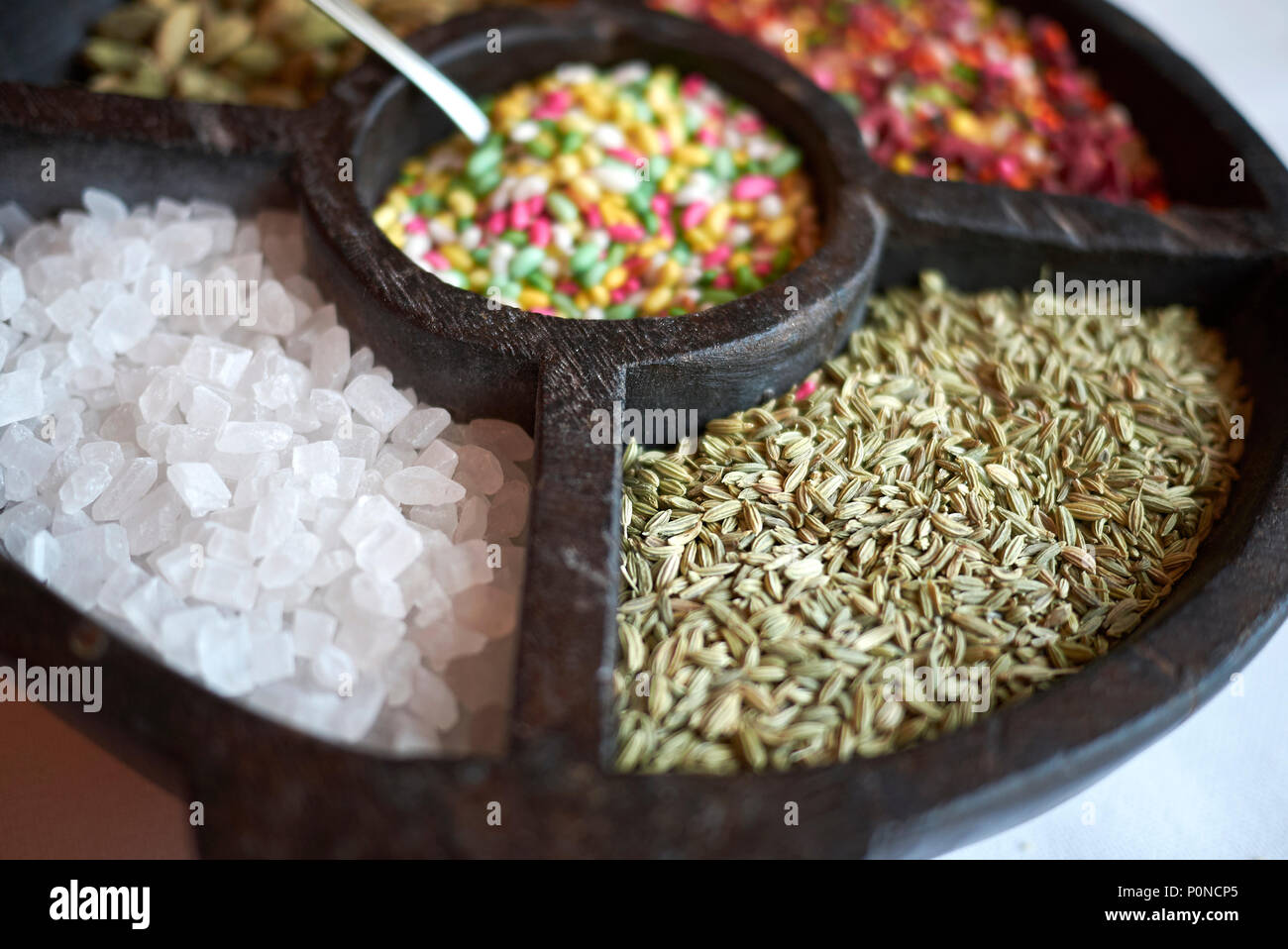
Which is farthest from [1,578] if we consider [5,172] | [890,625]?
[890,625]

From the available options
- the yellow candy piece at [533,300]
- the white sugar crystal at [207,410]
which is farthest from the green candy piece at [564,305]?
the white sugar crystal at [207,410]

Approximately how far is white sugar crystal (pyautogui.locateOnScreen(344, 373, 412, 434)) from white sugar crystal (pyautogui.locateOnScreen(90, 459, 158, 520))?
1.02 feet

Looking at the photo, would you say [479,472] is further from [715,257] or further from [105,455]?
[715,257]

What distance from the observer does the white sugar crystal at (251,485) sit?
131 centimetres

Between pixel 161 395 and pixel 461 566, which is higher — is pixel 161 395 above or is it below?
above

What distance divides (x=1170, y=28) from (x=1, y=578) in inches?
132

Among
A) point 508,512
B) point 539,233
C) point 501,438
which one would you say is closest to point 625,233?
point 539,233

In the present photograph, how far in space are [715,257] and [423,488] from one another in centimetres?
76

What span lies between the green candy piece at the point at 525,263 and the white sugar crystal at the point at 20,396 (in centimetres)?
80

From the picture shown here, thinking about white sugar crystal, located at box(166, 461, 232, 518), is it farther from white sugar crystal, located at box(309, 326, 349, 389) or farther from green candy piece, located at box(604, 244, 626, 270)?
green candy piece, located at box(604, 244, 626, 270)

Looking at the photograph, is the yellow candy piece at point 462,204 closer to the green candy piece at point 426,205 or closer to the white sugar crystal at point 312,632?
the green candy piece at point 426,205

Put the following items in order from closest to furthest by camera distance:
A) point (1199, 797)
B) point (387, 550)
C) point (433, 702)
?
point (433, 702) < point (387, 550) < point (1199, 797)

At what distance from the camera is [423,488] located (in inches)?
58.9
